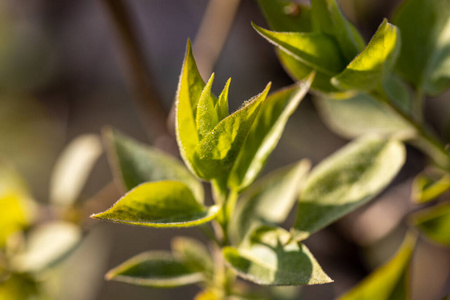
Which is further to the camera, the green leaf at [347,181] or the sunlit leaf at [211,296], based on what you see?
the sunlit leaf at [211,296]

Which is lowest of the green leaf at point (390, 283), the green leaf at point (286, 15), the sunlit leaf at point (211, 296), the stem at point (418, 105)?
the green leaf at point (390, 283)

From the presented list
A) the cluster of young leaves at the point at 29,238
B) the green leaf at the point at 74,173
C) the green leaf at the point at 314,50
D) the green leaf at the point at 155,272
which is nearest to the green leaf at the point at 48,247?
the cluster of young leaves at the point at 29,238

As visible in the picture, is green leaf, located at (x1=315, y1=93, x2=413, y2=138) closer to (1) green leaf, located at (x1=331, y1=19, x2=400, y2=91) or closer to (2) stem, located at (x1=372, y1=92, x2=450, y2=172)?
(2) stem, located at (x1=372, y1=92, x2=450, y2=172)

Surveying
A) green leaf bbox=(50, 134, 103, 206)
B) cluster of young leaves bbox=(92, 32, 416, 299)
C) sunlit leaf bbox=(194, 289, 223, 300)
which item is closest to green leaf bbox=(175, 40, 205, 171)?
cluster of young leaves bbox=(92, 32, 416, 299)

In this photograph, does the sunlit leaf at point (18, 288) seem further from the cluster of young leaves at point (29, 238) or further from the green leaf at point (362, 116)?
the green leaf at point (362, 116)

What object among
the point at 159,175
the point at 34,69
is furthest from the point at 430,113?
the point at 34,69
